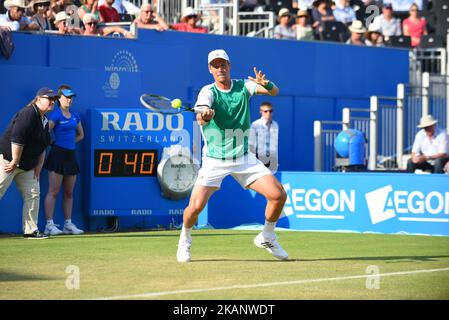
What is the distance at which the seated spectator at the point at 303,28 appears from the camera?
24719 millimetres

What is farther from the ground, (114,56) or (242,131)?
(114,56)

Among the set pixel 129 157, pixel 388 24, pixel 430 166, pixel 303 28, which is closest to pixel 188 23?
pixel 303 28

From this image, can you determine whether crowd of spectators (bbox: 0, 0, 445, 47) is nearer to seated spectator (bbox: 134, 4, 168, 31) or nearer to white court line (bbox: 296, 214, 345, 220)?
seated spectator (bbox: 134, 4, 168, 31)

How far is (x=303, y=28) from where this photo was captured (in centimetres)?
2475

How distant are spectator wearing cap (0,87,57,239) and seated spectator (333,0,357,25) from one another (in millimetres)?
A: 12396

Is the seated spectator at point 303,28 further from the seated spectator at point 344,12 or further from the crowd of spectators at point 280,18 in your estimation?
the seated spectator at point 344,12

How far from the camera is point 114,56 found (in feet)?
65.1

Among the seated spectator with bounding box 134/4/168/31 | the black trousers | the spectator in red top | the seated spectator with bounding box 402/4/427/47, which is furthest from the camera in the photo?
the seated spectator with bounding box 402/4/427/47

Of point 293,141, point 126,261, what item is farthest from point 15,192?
point 293,141

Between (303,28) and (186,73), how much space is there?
13.4 ft

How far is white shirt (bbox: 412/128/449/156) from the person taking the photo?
2014 cm

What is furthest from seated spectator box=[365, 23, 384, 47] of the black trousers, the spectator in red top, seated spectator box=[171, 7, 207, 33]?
the spectator in red top
